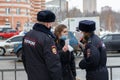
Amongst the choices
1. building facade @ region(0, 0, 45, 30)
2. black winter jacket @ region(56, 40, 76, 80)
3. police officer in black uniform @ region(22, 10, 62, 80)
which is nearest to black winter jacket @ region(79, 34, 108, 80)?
black winter jacket @ region(56, 40, 76, 80)

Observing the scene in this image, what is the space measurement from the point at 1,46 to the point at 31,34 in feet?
73.9

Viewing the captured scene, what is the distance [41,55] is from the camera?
16.3 feet

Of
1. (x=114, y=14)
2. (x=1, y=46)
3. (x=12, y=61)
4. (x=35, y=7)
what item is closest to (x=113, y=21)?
(x=114, y=14)

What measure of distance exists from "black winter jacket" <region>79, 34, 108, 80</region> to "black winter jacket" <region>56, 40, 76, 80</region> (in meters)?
0.40

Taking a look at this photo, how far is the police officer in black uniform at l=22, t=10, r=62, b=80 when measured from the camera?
4.89 meters

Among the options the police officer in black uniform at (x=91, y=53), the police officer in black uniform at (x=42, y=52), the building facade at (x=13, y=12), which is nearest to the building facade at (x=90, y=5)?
the building facade at (x=13, y=12)

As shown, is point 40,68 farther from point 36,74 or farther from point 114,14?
point 114,14

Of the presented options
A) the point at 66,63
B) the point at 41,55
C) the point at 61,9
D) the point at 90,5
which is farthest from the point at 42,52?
the point at 90,5

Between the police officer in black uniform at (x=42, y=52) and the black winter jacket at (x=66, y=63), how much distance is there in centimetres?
97

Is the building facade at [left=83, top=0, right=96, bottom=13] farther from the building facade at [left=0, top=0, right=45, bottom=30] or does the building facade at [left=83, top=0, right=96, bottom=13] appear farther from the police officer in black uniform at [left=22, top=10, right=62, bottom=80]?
the police officer in black uniform at [left=22, top=10, right=62, bottom=80]

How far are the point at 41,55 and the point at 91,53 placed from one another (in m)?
0.88

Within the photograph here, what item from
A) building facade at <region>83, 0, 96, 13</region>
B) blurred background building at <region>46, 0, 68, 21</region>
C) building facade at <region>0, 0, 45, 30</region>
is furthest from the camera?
building facade at <region>83, 0, 96, 13</region>

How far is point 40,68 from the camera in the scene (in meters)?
4.97

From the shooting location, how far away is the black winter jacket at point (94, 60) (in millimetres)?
5559
